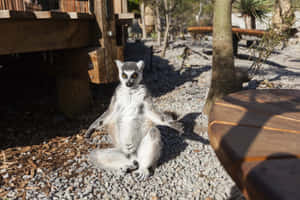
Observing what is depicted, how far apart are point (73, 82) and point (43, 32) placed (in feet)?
3.95

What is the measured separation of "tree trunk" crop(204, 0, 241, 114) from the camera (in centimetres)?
381

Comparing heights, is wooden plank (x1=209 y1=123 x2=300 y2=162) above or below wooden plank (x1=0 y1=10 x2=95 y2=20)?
below

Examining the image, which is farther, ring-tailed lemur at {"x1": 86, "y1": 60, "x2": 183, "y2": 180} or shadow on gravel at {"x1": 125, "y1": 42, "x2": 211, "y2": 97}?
shadow on gravel at {"x1": 125, "y1": 42, "x2": 211, "y2": 97}

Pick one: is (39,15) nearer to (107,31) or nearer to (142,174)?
(107,31)

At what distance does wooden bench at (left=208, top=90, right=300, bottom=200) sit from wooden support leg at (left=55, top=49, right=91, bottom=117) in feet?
10.3

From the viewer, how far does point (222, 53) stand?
3.90m

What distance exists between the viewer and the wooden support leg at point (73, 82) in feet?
13.6

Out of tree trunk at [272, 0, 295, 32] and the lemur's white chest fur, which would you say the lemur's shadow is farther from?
tree trunk at [272, 0, 295, 32]

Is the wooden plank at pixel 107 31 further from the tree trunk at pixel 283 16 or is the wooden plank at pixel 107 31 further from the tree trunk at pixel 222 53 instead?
the tree trunk at pixel 283 16

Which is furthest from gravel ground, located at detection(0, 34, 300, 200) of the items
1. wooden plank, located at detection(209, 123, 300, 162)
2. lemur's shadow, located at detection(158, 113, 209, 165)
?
wooden plank, located at detection(209, 123, 300, 162)

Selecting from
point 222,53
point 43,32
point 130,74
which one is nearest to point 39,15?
point 43,32

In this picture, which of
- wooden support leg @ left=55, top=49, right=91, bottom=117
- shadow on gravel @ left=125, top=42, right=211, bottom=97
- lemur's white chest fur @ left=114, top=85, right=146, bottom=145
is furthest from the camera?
shadow on gravel @ left=125, top=42, right=211, bottom=97

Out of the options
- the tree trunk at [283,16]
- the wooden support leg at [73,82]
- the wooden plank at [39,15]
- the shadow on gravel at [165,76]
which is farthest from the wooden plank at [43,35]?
the tree trunk at [283,16]

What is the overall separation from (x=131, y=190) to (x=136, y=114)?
80 cm
